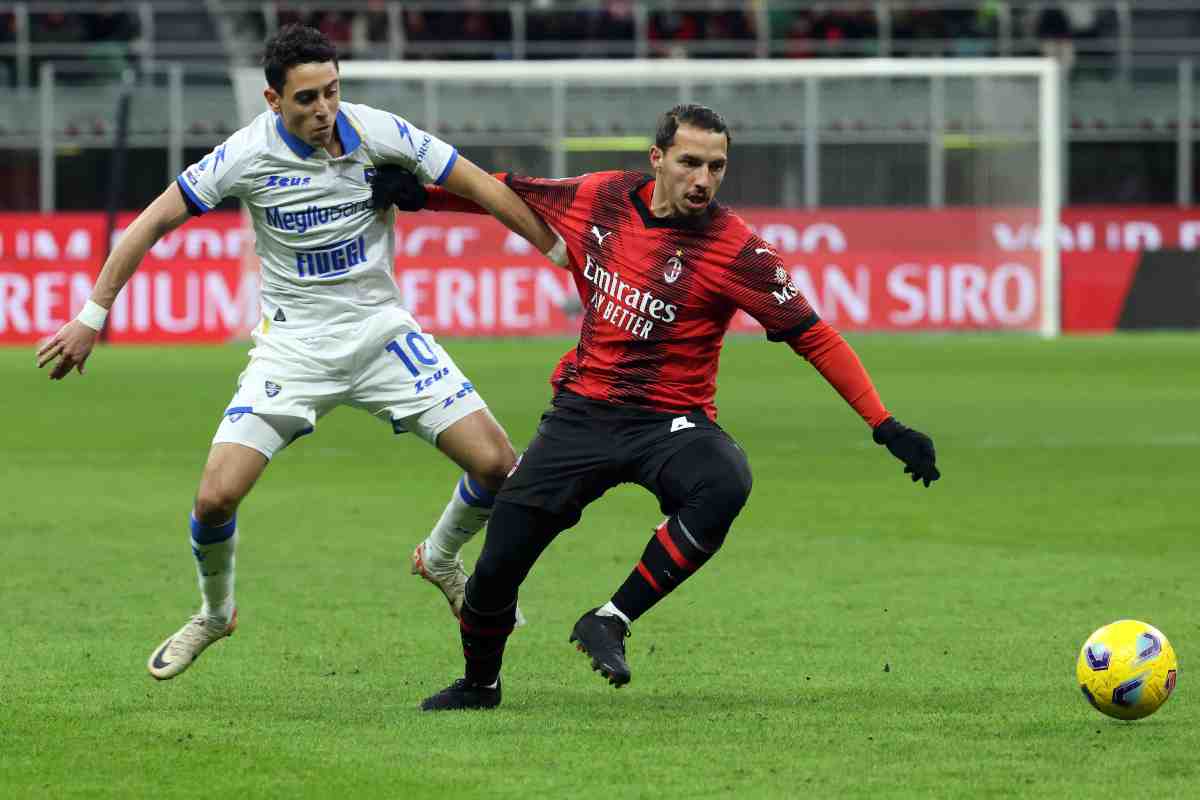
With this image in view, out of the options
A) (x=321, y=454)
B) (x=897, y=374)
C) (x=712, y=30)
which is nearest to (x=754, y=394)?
(x=897, y=374)

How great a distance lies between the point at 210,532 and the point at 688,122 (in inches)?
85.1

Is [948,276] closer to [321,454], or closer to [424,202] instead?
[321,454]

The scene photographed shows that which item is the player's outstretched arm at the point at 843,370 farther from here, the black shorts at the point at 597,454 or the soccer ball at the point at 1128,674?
the soccer ball at the point at 1128,674

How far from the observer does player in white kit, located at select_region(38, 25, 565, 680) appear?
23.8 ft

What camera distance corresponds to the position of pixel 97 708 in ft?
22.5

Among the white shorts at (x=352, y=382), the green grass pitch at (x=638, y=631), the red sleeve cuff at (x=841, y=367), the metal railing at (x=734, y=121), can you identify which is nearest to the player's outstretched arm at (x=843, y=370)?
the red sleeve cuff at (x=841, y=367)

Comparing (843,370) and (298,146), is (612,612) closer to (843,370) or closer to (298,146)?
(843,370)

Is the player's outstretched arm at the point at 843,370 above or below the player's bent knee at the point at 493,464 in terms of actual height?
above

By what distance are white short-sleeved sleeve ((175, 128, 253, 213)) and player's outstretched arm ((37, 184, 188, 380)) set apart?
0.05m

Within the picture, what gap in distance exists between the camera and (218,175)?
7340 mm

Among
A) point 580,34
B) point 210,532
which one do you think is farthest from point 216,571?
point 580,34

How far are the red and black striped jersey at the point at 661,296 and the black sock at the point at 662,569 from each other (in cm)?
42

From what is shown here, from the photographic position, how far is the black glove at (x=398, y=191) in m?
7.43

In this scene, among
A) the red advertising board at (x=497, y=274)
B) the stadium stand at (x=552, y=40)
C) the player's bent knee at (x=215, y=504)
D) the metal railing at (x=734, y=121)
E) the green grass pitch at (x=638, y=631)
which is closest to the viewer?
the green grass pitch at (x=638, y=631)
